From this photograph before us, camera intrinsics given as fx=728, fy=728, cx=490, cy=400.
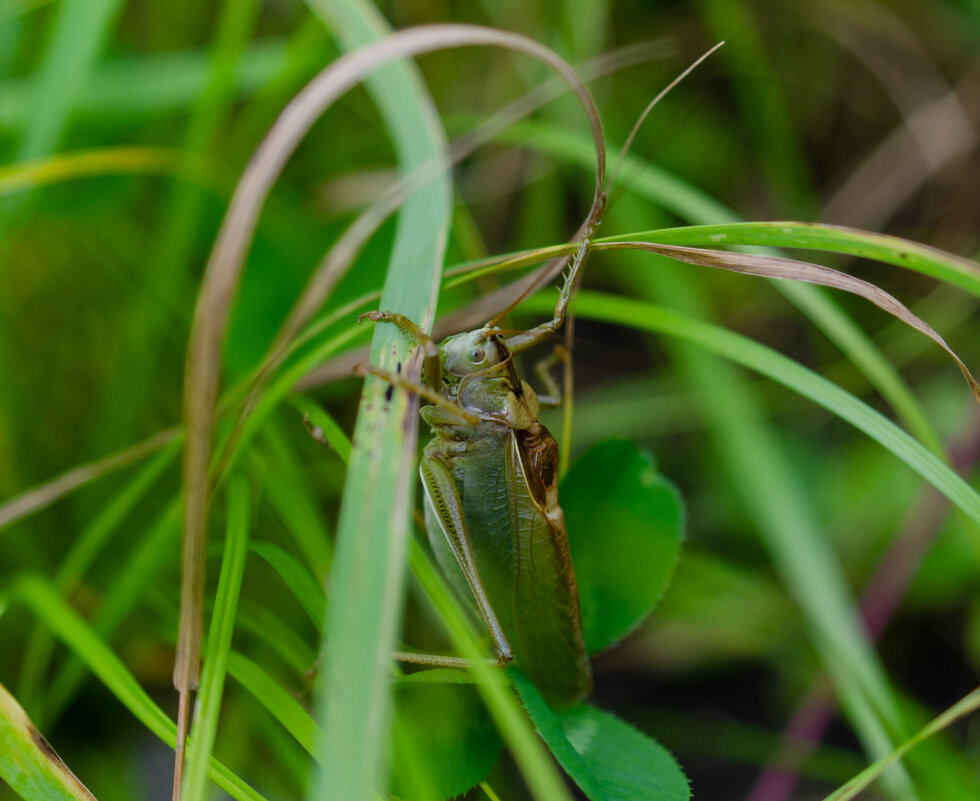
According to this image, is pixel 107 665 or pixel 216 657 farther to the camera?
pixel 107 665

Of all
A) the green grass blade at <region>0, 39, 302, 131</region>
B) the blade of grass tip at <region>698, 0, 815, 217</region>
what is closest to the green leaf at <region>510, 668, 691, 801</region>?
the green grass blade at <region>0, 39, 302, 131</region>

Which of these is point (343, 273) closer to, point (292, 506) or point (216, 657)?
point (292, 506)

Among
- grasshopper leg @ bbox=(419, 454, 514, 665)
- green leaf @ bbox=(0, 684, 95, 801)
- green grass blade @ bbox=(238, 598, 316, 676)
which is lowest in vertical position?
green leaf @ bbox=(0, 684, 95, 801)

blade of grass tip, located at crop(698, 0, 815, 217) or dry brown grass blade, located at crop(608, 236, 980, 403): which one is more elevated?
blade of grass tip, located at crop(698, 0, 815, 217)

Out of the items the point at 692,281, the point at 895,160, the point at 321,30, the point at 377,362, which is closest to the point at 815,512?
the point at 692,281

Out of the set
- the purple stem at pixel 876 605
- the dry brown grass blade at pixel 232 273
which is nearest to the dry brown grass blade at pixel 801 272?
the dry brown grass blade at pixel 232 273

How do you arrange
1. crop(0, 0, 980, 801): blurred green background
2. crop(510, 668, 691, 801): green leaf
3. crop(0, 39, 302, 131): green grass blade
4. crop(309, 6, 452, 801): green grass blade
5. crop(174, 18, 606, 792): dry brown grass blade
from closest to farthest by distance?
crop(309, 6, 452, 801): green grass blade < crop(174, 18, 606, 792): dry brown grass blade < crop(510, 668, 691, 801): green leaf < crop(0, 0, 980, 801): blurred green background < crop(0, 39, 302, 131): green grass blade

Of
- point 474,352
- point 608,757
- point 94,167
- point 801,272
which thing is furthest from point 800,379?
point 94,167

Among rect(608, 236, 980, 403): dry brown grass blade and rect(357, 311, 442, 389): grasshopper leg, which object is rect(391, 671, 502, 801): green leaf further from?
rect(608, 236, 980, 403): dry brown grass blade
